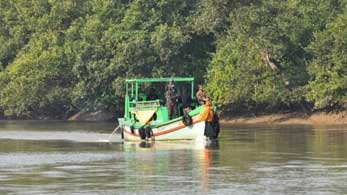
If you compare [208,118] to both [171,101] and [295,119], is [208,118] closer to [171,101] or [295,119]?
[171,101]

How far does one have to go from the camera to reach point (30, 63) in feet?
310

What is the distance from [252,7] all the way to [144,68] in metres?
12.6

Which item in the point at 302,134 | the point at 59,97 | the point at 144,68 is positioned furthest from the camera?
the point at 59,97

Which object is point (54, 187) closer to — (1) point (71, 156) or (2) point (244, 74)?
(1) point (71, 156)

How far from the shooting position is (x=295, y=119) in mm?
74875

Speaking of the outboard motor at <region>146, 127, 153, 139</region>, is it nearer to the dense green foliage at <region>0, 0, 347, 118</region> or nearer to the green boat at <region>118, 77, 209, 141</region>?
the green boat at <region>118, 77, 209, 141</region>

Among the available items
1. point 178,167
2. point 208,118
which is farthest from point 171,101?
A: point 178,167

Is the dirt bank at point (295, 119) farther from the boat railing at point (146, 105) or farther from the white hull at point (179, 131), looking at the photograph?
the white hull at point (179, 131)

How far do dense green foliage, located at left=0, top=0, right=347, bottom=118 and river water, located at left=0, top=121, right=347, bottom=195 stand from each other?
1060 inches

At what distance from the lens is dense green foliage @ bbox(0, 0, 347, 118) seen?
7500 cm

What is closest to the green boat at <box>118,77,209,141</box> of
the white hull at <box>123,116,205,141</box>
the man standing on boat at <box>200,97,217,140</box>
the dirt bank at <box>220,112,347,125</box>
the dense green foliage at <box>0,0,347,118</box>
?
the white hull at <box>123,116,205,141</box>

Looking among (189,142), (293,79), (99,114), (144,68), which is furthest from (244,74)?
(189,142)

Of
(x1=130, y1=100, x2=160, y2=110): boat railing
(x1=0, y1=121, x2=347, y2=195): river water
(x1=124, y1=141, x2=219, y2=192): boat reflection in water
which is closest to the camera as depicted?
(x1=0, y1=121, x2=347, y2=195): river water

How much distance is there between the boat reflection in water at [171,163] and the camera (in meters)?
28.0
